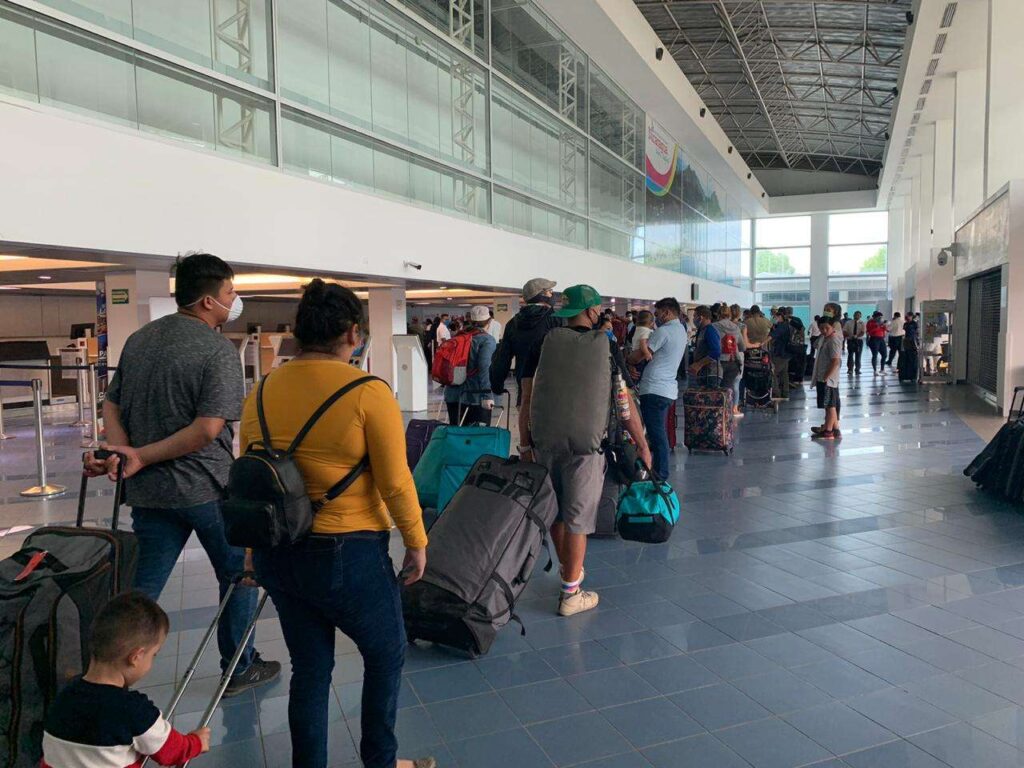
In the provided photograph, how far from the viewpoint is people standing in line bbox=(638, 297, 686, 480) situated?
6.81 metres

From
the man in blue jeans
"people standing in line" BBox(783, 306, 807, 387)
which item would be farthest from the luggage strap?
"people standing in line" BBox(783, 306, 807, 387)

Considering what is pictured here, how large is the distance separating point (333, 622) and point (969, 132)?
2159 centimetres

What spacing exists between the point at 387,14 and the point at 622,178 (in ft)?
38.3

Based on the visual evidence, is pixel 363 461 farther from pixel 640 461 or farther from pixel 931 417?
pixel 931 417

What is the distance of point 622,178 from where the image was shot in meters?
22.6

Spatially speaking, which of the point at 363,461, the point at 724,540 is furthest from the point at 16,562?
the point at 724,540

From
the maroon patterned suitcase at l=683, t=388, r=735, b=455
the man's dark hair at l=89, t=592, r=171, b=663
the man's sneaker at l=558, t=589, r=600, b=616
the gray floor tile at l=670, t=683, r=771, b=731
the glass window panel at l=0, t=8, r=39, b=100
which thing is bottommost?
the gray floor tile at l=670, t=683, r=771, b=731

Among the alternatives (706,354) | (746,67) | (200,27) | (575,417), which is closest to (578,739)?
(575,417)

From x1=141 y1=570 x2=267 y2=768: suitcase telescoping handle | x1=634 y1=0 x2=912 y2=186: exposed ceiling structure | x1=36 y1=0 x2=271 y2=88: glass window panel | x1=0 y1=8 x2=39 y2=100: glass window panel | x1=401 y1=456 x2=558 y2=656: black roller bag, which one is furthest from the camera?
x1=634 y1=0 x2=912 y2=186: exposed ceiling structure

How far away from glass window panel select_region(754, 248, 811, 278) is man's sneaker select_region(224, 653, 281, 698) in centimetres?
4752

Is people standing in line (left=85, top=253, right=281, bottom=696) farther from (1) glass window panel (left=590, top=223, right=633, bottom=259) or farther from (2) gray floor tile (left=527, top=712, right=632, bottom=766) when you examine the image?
(1) glass window panel (left=590, top=223, right=633, bottom=259)

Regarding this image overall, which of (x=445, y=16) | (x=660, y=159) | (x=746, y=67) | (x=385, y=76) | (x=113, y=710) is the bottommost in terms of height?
(x=113, y=710)

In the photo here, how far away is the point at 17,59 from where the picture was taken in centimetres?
661

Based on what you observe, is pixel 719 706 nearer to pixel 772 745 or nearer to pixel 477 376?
pixel 772 745
